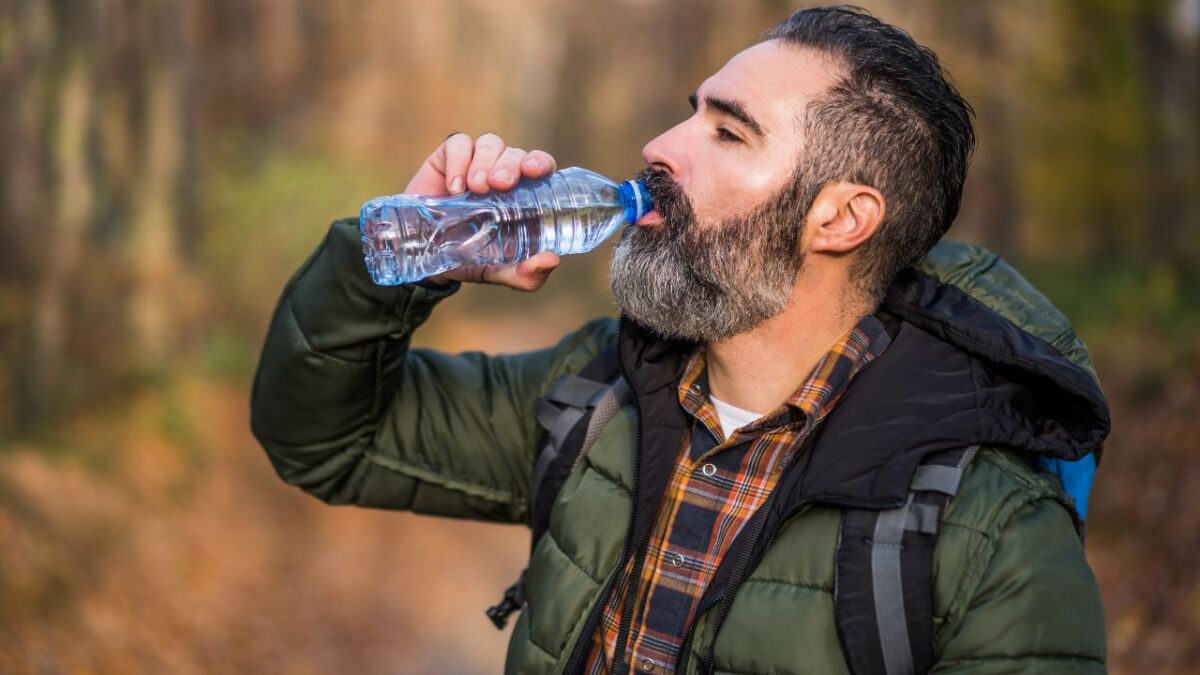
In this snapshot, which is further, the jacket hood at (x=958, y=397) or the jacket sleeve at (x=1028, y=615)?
the jacket hood at (x=958, y=397)

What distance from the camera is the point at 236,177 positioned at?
817 cm

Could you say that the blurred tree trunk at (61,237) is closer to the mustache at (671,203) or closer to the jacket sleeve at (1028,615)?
the mustache at (671,203)

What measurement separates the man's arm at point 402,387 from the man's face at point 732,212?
0.28 metres

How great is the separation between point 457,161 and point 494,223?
24cm

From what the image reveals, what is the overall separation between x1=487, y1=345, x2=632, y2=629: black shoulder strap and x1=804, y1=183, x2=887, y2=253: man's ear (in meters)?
0.57

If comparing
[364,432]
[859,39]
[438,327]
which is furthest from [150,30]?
[859,39]

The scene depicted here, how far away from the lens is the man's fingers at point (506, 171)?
250 centimetres

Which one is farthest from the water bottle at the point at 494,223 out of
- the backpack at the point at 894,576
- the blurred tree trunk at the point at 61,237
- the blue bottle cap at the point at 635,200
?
the blurred tree trunk at the point at 61,237

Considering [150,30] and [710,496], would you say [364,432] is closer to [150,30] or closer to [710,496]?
[710,496]

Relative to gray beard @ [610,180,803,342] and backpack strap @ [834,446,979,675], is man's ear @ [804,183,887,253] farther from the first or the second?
backpack strap @ [834,446,979,675]

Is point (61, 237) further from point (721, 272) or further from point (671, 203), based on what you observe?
point (721, 272)

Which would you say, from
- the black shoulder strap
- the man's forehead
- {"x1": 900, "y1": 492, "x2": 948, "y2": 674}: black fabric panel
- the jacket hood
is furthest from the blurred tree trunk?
{"x1": 900, "y1": 492, "x2": 948, "y2": 674}: black fabric panel

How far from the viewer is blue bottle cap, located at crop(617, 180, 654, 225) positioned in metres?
2.68

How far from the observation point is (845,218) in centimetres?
264
